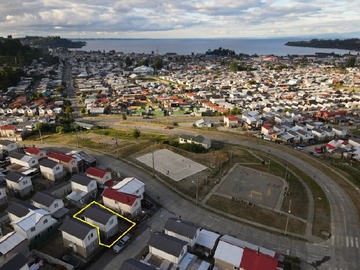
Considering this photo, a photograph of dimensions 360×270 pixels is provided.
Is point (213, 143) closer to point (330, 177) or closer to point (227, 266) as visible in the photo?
point (330, 177)

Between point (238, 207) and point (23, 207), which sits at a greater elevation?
point (23, 207)

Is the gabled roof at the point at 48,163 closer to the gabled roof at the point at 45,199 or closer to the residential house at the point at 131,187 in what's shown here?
the gabled roof at the point at 45,199

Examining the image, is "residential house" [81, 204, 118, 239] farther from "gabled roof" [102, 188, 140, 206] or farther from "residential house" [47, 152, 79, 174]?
"residential house" [47, 152, 79, 174]

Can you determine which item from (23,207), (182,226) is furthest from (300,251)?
(23,207)

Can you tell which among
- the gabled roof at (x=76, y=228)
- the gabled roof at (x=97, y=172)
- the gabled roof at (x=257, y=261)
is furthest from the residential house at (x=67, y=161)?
the gabled roof at (x=257, y=261)

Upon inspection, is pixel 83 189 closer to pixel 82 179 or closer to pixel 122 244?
pixel 82 179

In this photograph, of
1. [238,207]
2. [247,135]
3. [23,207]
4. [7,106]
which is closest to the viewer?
[23,207]

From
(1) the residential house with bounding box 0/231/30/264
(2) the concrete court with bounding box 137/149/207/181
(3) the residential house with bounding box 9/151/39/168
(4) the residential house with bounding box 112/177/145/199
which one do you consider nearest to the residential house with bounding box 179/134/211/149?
(2) the concrete court with bounding box 137/149/207/181
